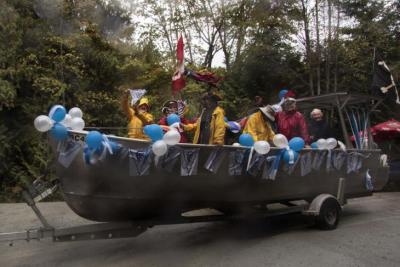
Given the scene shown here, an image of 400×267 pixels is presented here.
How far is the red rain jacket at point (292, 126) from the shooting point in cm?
621

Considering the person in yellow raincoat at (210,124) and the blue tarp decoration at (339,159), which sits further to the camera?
the blue tarp decoration at (339,159)

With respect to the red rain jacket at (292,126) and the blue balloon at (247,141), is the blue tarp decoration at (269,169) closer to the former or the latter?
the blue balloon at (247,141)

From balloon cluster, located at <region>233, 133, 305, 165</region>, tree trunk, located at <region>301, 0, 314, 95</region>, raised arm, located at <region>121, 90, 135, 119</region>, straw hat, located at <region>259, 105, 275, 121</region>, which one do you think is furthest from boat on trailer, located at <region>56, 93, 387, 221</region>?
tree trunk, located at <region>301, 0, 314, 95</region>

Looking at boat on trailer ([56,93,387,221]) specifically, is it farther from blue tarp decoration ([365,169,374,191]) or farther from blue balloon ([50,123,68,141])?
blue tarp decoration ([365,169,374,191])

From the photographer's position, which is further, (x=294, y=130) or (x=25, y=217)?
(x=25, y=217)

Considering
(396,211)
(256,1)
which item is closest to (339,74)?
(256,1)

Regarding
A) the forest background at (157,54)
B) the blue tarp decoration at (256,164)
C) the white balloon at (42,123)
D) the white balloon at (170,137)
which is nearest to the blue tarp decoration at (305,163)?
Answer: the blue tarp decoration at (256,164)

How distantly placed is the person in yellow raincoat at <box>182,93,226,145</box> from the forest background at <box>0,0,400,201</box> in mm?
4327

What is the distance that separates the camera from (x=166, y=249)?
5156mm

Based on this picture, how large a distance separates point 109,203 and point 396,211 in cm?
557

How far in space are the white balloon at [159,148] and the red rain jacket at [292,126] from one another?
255 centimetres

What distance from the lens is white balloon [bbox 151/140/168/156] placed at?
4086mm

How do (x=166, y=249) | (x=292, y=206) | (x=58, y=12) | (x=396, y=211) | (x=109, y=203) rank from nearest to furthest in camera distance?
1. (x=109, y=203)
2. (x=166, y=249)
3. (x=292, y=206)
4. (x=396, y=211)
5. (x=58, y=12)

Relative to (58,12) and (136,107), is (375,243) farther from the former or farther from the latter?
(58,12)
